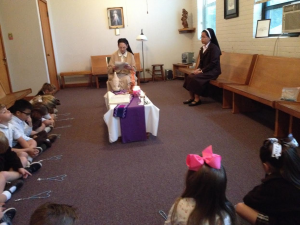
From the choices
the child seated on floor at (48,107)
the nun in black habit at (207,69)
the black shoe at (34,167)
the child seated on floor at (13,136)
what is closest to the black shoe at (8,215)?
the black shoe at (34,167)

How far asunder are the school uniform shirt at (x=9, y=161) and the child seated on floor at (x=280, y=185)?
196cm

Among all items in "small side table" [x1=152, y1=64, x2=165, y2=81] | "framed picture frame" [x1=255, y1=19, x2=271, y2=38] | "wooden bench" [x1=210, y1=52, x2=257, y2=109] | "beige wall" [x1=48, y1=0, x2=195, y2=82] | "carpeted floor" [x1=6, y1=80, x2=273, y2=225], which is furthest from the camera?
"small side table" [x1=152, y1=64, x2=165, y2=81]

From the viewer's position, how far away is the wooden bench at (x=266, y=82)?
10.9 feet

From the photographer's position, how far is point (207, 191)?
1.08 metres

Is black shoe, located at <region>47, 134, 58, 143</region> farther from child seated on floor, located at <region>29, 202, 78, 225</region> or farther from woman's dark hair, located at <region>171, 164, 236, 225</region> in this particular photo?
woman's dark hair, located at <region>171, 164, 236, 225</region>

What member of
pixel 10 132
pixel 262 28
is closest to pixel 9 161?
pixel 10 132

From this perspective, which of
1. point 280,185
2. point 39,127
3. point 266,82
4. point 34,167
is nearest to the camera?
point 280,185

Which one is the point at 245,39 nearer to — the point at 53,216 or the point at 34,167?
the point at 34,167

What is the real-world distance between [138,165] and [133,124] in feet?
2.06

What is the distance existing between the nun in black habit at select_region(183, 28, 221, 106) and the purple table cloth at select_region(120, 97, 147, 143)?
183cm

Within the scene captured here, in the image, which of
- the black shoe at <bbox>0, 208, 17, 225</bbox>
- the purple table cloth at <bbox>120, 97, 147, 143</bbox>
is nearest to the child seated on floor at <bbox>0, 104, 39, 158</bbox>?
the black shoe at <bbox>0, 208, 17, 225</bbox>

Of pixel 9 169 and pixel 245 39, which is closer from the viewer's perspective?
pixel 9 169

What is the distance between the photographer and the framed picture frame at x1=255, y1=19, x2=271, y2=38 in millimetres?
4133

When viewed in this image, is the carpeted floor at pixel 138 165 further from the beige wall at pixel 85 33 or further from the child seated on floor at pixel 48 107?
the beige wall at pixel 85 33
